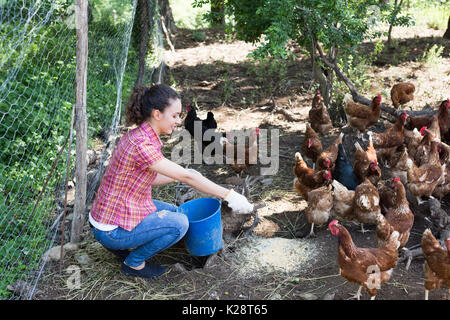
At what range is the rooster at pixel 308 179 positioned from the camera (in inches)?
157

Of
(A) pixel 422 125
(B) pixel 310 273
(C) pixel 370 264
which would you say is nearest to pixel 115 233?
(B) pixel 310 273

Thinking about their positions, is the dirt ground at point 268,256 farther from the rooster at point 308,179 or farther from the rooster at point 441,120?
the rooster at point 441,120

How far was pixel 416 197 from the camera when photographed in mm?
4250

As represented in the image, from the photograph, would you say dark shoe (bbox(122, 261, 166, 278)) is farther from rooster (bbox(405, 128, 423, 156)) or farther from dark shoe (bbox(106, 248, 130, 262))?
rooster (bbox(405, 128, 423, 156))

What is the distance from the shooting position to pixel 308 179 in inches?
164

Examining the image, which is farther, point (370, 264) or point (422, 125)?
point (422, 125)

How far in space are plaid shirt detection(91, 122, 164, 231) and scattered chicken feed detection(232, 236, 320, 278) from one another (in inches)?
38.4

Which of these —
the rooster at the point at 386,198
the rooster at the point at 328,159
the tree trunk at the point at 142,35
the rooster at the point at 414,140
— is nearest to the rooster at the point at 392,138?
the rooster at the point at 414,140

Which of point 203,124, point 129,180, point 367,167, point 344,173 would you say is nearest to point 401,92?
point 367,167

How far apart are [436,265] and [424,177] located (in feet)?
5.14

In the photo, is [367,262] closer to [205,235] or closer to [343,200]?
[343,200]

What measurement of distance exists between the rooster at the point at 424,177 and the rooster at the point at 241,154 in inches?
71.5

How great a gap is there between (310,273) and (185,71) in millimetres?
6344

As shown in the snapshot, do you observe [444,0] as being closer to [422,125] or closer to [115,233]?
[422,125]
